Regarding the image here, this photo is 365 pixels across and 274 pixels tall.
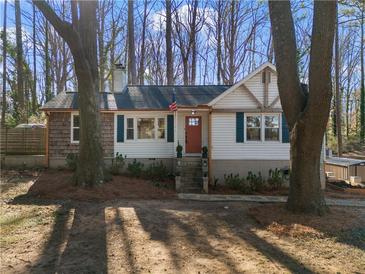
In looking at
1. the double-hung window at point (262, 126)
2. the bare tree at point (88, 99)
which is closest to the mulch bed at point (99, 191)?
the bare tree at point (88, 99)

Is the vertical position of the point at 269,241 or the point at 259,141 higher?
the point at 259,141

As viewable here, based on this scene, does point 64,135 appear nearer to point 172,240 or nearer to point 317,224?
point 172,240

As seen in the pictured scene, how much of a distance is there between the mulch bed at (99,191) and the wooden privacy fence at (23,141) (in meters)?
4.84

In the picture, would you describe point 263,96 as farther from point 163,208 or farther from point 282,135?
point 163,208

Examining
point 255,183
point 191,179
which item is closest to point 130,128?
point 191,179

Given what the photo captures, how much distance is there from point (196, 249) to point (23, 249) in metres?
2.79

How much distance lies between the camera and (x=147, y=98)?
1638cm

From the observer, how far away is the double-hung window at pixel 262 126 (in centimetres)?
1444

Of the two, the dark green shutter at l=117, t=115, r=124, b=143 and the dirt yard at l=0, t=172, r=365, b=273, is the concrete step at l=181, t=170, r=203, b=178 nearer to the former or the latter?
the dark green shutter at l=117, t=115, r=124, b=143

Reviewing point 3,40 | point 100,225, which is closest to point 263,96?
point 100,225

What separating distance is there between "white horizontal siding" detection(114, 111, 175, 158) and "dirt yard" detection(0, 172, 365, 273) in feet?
21.7

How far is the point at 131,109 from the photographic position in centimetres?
1521

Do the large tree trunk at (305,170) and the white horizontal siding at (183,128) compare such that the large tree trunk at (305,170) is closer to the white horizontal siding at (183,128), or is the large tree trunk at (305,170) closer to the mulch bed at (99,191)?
the mulch bed at (99,191)

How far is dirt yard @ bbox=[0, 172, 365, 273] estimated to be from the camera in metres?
4.83
